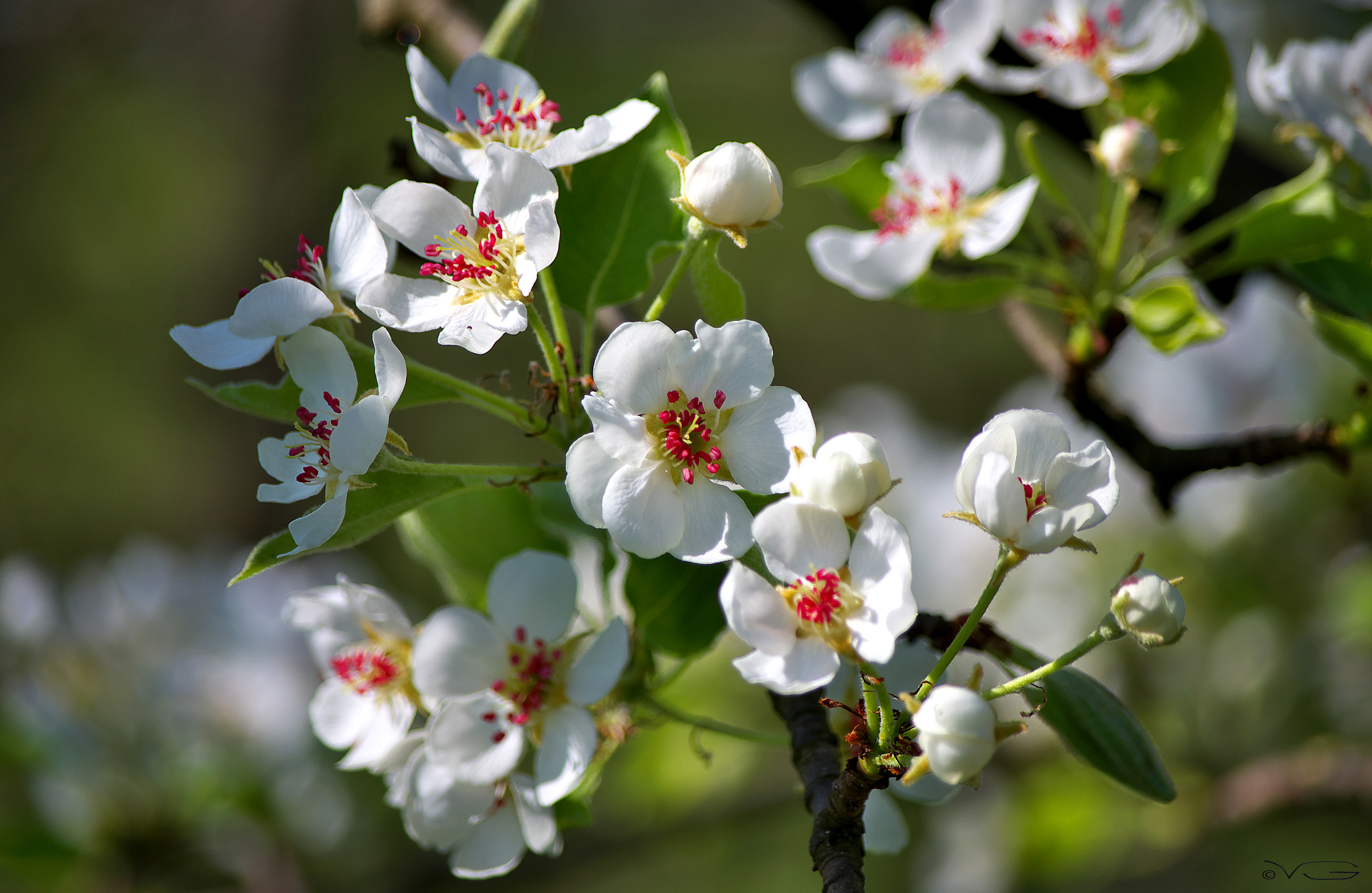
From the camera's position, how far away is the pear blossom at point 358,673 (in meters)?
1.17

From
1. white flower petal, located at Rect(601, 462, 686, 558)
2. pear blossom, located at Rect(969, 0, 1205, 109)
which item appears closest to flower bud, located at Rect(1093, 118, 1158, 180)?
Result: pear blossom, located at Rect(969, 0, 1205, 109)

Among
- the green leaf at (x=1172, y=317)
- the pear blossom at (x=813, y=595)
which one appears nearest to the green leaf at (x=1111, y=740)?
the pear blossom at (x=813, y=595)

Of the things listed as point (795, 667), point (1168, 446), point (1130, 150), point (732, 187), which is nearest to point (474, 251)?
point (732, 187)

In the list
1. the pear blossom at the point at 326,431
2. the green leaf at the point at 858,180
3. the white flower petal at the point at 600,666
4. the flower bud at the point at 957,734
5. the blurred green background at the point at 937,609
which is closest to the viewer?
the flower bud at the point at 957,734

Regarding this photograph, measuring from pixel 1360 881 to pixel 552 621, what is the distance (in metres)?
2.89

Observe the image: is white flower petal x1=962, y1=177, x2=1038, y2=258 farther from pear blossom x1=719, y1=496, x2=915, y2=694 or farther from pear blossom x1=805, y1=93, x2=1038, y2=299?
pear blossom x1=719, y1=496, x2=915, y2=694

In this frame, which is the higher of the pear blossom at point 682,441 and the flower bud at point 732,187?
the flower bud at point 732,187

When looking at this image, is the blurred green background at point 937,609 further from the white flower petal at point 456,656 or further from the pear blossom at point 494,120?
the white flower petal at point 456,656

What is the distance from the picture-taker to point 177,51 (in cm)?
726

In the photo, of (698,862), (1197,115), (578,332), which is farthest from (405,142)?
(698,862)

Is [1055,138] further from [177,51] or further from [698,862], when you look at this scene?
[177,51]

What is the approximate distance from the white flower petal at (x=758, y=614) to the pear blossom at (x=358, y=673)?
48 centimetres

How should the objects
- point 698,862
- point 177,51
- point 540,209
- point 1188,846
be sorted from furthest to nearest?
1. point 177,51
2. point 698,862
3. point 1188,846
4. point 540,209

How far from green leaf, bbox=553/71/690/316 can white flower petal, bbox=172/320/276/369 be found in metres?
0.31
